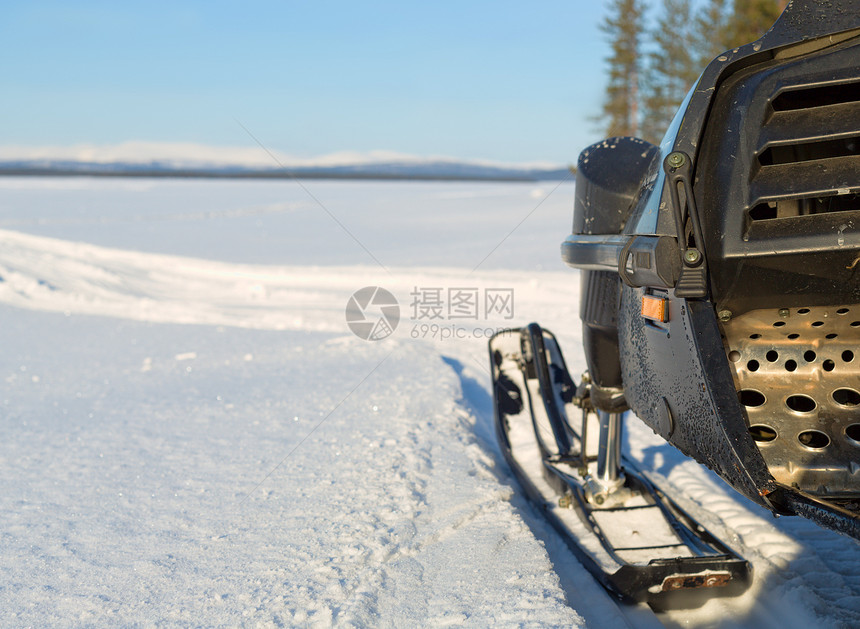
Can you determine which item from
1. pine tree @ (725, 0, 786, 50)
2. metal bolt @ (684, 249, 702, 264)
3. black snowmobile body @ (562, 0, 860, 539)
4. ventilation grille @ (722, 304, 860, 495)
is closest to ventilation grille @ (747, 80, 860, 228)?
black snowmobile body @ (562, 0, 860, 539)

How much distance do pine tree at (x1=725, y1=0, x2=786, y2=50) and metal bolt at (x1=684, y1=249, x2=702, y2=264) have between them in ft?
87.5

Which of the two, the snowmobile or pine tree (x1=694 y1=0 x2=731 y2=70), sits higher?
pine tree (x1=694 y1=0 x2=731 y2=70)

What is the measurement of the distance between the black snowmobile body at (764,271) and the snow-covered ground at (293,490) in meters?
0.73

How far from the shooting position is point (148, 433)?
359 centimetres

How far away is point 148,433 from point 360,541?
1.69 m

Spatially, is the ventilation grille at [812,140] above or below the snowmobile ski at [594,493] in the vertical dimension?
above

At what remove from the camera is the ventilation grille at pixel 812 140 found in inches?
65.8

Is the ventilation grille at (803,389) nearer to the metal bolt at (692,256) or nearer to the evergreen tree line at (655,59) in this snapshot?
the metal bolt at (692,256)

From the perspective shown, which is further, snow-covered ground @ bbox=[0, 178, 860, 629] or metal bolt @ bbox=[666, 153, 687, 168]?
snow-covered ground @ bbox=[0, 178, 860, 629]

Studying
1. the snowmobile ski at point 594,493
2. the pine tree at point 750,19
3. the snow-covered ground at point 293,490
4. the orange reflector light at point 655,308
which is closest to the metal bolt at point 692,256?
the orange reflector light at point 655,308

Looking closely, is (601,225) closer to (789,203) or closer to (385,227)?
(789,203)

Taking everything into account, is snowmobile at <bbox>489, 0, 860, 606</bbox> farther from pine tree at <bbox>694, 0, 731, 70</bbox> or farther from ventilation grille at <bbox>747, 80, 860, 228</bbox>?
pine tree at <bbox>694, 0, 731, 70</bbox>

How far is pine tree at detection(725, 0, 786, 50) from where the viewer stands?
26.4 m

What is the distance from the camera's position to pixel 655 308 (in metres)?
1.94
